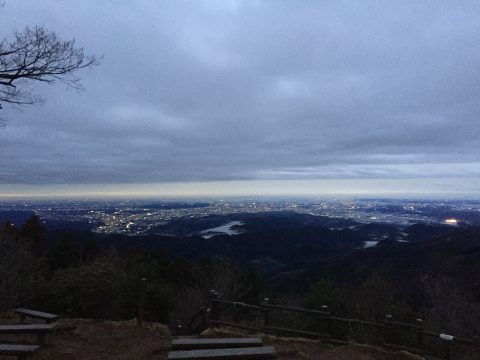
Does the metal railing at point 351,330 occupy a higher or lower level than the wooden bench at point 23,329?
lower

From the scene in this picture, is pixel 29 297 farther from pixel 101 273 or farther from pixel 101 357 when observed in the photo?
pixel 101 357

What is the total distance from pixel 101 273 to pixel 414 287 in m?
32.8

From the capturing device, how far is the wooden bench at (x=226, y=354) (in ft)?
16.5

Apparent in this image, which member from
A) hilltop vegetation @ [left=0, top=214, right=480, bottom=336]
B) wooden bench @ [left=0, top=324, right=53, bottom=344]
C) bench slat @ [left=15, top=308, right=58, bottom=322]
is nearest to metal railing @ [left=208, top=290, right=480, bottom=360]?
hilltop vegetation @ [left=0, top=214, right=480, bottom=336]

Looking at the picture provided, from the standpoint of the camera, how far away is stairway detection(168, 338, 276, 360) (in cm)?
510

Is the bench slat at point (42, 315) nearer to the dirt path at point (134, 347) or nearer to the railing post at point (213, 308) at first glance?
the dirt path at point (134, 347)

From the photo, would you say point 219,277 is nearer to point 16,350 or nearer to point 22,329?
point 22,329

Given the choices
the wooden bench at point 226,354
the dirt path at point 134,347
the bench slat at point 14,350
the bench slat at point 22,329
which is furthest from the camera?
the dirt path at point 134,347

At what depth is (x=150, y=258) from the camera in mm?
24719

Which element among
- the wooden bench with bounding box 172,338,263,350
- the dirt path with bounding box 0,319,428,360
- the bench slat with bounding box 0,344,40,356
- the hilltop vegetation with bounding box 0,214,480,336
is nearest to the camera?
the bench slat with bounding box 0,344,40,356

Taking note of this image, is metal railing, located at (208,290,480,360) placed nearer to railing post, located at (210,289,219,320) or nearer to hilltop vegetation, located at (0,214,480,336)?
railing post, located at (210,289,219,320)

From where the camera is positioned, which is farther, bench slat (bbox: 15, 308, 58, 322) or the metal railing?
the metal railing

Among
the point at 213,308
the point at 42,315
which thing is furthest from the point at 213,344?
the point at 42,315

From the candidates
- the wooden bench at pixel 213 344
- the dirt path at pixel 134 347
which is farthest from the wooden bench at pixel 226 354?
the dirt path at pixel 134 347
